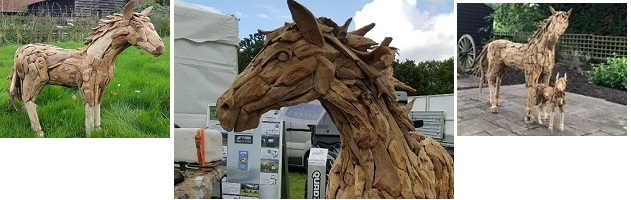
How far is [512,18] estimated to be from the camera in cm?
222

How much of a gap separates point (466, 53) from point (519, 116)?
39 centimetres

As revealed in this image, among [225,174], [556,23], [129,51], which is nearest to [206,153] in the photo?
[225,174]

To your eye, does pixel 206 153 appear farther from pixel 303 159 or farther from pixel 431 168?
pixel 431 168

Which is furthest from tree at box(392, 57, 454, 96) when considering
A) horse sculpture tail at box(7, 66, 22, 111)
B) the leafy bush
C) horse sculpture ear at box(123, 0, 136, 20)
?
horse sculpture tail at box(7, 66, 22, 111)

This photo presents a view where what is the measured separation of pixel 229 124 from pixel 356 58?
0.87ft

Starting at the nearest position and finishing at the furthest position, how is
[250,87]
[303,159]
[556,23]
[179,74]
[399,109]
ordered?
[250,87], [399,109], [179,74], [556,23], [303,159]

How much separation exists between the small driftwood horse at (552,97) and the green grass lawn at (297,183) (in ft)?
3.75

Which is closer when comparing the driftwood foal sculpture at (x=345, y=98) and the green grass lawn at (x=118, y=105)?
the driftwood foal sculpture at (x=345, y=98)

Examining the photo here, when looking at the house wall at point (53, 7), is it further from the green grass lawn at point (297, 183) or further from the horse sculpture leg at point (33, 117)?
the green grass lawn at point (297, 183)

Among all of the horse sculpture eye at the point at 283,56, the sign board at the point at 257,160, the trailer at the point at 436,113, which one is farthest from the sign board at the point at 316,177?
the horse sculpture eye at the point at 283,56

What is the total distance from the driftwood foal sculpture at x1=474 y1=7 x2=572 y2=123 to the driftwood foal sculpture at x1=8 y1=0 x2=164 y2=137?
1.47m

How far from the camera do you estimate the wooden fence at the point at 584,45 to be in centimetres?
212

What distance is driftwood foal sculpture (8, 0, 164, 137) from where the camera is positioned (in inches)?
74.6

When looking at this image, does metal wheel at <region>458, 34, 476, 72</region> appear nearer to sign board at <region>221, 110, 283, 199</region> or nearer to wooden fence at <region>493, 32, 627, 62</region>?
wooden fence at <region>493, 32, 627, 62</region>
